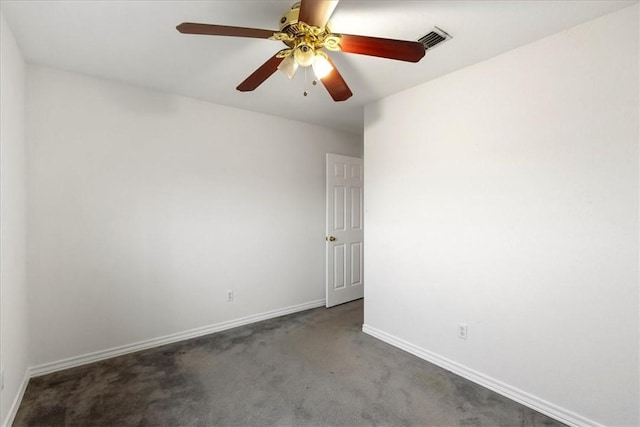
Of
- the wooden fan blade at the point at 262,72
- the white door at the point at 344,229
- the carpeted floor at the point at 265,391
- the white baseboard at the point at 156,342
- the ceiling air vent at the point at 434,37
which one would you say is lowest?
the carpeted floor at the point at 265,391

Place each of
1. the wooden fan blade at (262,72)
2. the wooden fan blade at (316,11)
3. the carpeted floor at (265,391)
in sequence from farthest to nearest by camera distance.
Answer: the carpeted floor at (265,391)
the wooden fan blade at (262,72)
the wooden fan blade at (316,11)

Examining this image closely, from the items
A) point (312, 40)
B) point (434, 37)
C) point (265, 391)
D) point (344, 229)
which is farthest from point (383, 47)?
point (344, 229)

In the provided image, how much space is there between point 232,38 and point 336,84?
2.42ft

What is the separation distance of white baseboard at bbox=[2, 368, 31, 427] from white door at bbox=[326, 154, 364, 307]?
9.29 feet

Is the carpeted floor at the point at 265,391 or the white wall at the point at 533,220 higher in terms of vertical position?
the white wall at the point at 533,220

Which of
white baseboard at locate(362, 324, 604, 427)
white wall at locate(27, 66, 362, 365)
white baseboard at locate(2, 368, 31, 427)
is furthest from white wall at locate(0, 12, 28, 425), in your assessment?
white baseboard at locate(362, 324, 604, 427)

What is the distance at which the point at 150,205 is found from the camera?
9.02 feet

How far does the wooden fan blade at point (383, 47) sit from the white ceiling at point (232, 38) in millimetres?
253

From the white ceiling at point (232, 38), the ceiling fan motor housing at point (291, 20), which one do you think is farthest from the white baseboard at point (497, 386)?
the ceiling fan motor housing at point (291, 20)

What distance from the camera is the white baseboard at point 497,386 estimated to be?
1805 millimetres

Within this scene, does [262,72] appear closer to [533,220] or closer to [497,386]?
[533,220]

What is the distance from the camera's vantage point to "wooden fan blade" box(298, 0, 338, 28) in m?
1.21

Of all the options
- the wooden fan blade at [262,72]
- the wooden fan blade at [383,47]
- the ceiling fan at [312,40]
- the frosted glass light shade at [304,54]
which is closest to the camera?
the ceiling fan at [312,40]

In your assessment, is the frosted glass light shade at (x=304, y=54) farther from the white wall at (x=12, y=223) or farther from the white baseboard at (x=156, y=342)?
the white baseboard at (x=156, y=342)
